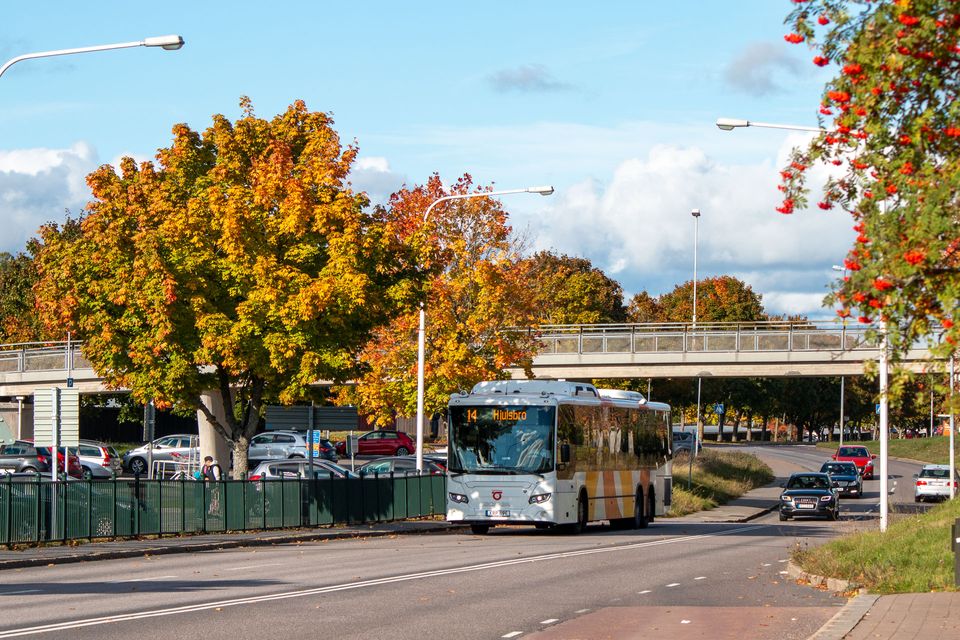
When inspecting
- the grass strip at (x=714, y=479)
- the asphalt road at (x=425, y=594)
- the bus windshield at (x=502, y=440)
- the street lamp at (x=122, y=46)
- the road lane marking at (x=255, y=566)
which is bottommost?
the grass strip at (x=714, y=479)

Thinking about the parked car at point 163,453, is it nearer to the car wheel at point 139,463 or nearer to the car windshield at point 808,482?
the car wheel at point 139,463

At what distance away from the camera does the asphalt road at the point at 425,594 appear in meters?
13.9

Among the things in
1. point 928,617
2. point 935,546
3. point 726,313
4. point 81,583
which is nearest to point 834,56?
point 928,617

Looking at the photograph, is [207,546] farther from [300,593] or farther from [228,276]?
[300,593]

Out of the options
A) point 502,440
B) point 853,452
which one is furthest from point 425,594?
point 853,452

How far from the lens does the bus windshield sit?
30609 millimetres

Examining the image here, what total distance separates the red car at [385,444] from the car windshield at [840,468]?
2110cm

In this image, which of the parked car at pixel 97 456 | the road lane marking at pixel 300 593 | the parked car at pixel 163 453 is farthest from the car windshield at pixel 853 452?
the road lane marking at pixel 300 593

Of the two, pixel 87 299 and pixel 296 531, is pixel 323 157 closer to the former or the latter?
pixel 87 299

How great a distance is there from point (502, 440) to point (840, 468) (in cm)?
3452

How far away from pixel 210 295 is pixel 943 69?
23.8m

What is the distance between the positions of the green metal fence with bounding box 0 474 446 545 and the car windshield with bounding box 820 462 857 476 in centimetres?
2719

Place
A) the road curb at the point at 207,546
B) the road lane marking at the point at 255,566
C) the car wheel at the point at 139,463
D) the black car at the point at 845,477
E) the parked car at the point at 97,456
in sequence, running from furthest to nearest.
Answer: the car wheel at the point at 139,463, the black car at the point at 845,477, the parked car at the point at 97,456, the road curb at the point at 207,546, the road lane marking at the point at 255,566

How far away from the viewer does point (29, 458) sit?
55.5 metres
